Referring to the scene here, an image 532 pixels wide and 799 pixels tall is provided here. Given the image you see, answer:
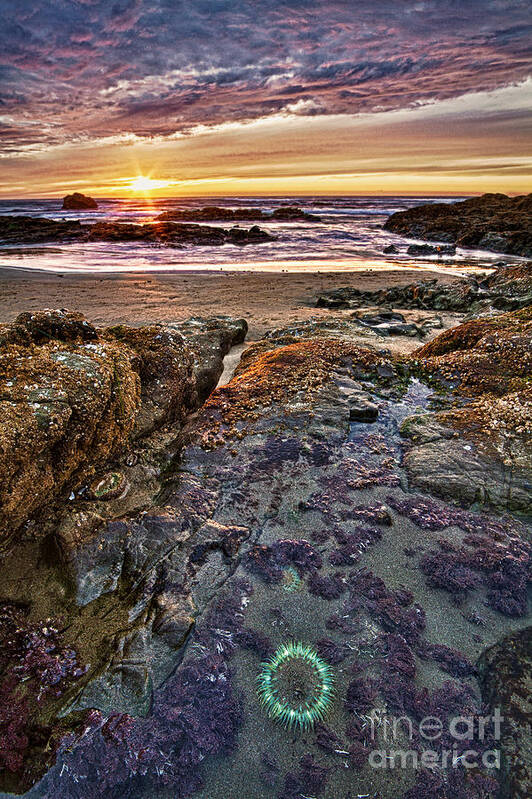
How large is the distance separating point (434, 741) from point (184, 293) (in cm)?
1385

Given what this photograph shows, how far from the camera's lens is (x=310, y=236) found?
1313 inches

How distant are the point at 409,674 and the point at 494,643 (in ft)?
2.26

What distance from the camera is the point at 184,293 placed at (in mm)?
14383

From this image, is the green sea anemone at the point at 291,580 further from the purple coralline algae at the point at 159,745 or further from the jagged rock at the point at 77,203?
the jagged rock at the point at 77,203

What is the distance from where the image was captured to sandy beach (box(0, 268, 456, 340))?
11.4 metres

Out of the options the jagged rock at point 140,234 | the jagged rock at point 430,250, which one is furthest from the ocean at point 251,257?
the jagged rock at point 140,234

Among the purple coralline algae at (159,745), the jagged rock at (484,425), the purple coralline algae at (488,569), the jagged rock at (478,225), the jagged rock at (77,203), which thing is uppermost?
the jagged rock at (77,203)

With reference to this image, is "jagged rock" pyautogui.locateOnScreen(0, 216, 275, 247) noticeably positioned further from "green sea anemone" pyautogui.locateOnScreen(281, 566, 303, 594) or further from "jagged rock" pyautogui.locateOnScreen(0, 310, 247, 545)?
"green sea anemone" pyautogui.locateOnScreen(281, 566, 303, 594)

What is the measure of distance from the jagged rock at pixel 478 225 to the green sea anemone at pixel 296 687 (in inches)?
1079

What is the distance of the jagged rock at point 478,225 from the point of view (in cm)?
2562

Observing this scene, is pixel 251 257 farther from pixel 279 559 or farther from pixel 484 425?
pixel 279 559

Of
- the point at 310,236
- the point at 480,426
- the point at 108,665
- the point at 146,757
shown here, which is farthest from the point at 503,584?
the point at 310,236

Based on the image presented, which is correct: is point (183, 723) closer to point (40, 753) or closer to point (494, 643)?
point (40, 753)

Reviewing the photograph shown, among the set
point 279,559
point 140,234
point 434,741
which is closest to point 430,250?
point 140,234
